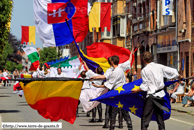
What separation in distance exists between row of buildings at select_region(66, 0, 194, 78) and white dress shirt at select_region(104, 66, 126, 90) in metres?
17.7

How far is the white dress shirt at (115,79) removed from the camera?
33.9 ft

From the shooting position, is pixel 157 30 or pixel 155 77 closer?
pixel 155 77

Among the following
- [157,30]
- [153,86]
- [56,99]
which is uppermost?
[157,30]

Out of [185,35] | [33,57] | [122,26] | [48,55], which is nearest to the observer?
[185,35]

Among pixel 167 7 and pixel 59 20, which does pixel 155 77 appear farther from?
pixel 167 7

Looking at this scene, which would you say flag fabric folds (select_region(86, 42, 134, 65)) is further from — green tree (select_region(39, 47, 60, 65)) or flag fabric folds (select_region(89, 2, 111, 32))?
green tree (select_region(39, 47, 60, 65))

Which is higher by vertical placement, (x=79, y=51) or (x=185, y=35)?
(x=185, y=35)

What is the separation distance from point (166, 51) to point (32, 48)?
34.0 ft

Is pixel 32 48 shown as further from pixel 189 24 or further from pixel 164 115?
pixel 164 115

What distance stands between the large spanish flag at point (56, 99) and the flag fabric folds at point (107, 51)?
212 inches

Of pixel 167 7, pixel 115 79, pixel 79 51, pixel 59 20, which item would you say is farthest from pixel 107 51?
pixel 167 7

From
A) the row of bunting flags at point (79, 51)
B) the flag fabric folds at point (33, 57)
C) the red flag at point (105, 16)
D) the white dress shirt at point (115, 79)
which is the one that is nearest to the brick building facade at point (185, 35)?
the red flag at point (105, 16)

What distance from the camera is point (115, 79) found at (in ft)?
33.9

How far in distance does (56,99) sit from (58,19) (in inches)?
316
